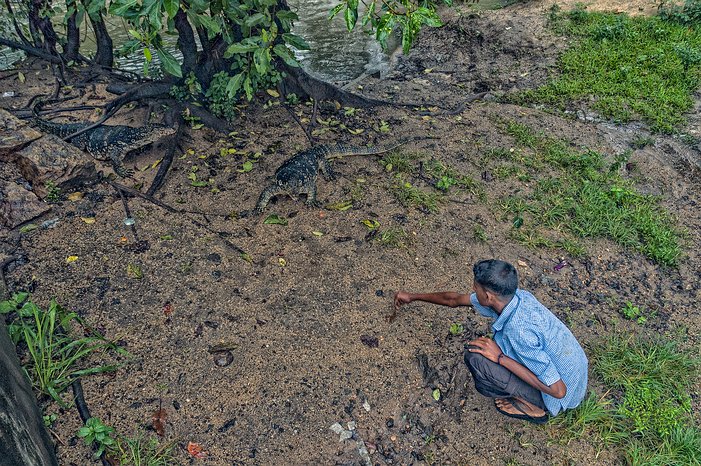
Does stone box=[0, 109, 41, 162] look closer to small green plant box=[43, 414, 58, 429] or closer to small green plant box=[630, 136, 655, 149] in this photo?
small green plant box=[43, 414, 58, 429]

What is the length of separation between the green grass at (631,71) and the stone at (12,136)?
6.71 meters

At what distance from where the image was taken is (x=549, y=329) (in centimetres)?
303

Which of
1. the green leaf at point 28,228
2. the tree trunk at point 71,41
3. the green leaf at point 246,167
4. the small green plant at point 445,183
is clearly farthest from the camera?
the tree trunk at point 71,41

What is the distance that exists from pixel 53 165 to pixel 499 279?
183 inches

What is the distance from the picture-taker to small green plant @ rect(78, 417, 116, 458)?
2996 mm

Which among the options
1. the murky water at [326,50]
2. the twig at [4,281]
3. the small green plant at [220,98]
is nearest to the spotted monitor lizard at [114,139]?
the small green plant at [220,98]

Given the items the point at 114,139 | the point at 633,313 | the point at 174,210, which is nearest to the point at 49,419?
the point at 174,210

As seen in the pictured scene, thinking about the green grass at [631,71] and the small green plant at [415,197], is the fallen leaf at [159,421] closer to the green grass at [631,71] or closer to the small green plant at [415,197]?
the small green plant at [415,197]

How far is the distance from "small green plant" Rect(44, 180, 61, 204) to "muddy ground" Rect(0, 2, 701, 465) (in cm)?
12

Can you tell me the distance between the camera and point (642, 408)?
11.5 feet

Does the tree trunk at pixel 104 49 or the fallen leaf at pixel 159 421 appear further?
the tree trunk at pixel 104 49

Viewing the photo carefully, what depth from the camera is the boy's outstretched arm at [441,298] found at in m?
3.54

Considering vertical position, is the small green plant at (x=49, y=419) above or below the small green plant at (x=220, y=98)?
below

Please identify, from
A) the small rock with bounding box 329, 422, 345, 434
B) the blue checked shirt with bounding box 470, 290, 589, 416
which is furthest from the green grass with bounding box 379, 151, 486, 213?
the small rock with bounding box 329, 422, 345, 434
